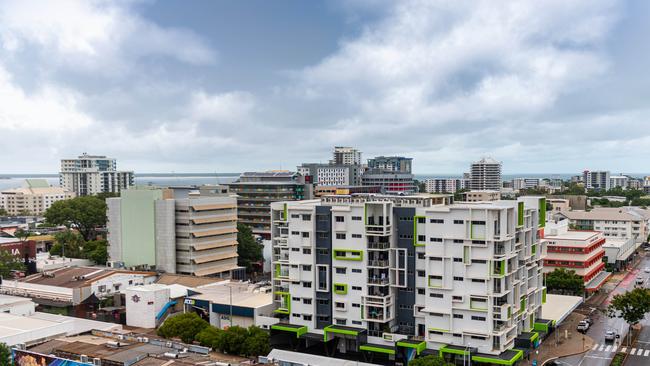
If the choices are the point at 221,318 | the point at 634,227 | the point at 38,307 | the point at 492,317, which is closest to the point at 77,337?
the point at 221,318

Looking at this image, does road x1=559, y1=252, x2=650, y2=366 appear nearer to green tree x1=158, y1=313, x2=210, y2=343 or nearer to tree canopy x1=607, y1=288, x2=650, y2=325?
tree canopy x1=607, y1=288, x2=650, y2=325

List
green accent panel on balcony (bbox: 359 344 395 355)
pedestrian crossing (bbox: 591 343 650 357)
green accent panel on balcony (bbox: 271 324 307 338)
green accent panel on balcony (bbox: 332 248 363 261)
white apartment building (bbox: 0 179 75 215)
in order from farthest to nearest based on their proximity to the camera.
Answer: white apartment building (bbox: 0 179 75 215), green accent panel on balcony (bbox: 271 324 307 338), pedestrian crossing (bbox: 591 343 650 357), green accent panel on balcony (bbox: 332 248 363 261), green accent panel on balcony (bbox: 359 344 395 355)

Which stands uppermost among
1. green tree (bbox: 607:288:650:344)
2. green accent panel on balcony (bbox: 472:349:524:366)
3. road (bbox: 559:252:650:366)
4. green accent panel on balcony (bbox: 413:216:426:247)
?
green accent panel on balcony (bbox: 413:216:426:247)

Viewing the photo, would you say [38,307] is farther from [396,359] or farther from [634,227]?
[634,227]

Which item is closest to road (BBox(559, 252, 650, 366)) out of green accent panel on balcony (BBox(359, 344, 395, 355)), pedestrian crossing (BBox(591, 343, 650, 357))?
pedestrian crossing (BBox(591, 343, 650, 357))

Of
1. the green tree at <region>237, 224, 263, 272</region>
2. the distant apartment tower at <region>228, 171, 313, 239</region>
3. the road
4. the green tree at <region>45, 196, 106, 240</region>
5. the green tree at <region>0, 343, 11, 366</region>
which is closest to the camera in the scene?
the green tree at <region>0, 343, 11, 366</region>

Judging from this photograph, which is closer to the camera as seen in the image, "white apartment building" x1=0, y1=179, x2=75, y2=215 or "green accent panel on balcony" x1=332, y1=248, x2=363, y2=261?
"green accent panel on balcony" x1=332, y1=248, x2=363, y2=261

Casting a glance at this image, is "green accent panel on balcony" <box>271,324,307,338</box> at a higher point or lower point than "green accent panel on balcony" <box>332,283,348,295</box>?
lower
